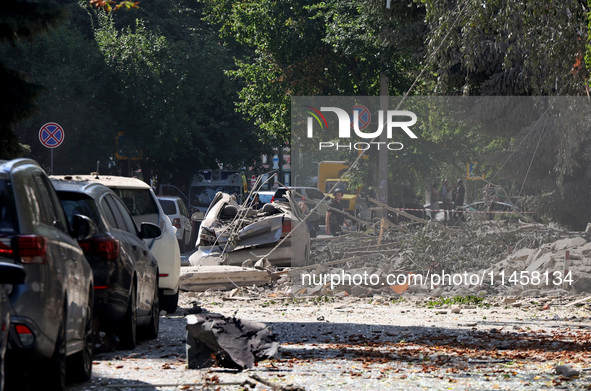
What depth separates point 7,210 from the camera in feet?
20.9

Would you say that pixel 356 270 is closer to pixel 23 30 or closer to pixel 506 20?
pixel 506 20

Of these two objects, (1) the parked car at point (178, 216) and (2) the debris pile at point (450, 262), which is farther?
(1) the parked car at point (178, 216)

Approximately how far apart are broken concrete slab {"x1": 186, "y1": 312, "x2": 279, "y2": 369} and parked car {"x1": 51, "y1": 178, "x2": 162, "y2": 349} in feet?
2.68

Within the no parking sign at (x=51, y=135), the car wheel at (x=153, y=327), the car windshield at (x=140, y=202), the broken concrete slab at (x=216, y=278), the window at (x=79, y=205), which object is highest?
the no parking sign at (x=51, y=135)

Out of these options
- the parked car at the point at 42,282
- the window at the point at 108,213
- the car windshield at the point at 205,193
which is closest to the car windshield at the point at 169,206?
the car windshield at the point at 205,193

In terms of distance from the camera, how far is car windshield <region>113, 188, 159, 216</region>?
45.3 feet

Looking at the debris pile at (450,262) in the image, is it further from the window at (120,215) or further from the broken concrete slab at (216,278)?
the window at (120,215)

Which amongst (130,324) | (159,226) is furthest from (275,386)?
(159,226)

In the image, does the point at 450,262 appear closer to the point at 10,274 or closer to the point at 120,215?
the point at 120,215

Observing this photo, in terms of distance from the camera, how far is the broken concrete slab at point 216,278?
17156 millimetres

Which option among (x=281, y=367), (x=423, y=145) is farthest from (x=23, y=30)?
(x=423, y=145)

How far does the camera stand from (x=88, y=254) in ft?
29.8

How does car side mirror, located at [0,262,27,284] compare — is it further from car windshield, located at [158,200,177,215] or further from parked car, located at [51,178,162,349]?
car windshield, located at [158,200,177,215]

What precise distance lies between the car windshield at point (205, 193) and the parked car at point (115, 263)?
29.8 meters
